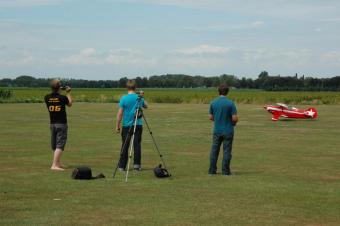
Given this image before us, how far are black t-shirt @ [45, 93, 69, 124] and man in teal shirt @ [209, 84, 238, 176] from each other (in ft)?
11.0

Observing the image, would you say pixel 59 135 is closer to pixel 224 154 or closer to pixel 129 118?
pixel 129 118

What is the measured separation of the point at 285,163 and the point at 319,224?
7.24 meters

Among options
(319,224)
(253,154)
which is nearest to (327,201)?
(319,224)

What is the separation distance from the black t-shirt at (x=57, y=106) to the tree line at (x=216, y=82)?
3806 inches

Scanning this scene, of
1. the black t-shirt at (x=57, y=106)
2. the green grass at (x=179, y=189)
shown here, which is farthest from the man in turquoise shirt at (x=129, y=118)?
the black t-shirt at (x=57, y=106)

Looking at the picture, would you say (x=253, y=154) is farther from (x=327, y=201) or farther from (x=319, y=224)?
(x=319, y=224)

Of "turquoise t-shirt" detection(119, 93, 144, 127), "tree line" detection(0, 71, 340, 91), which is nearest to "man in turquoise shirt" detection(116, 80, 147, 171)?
"turquoise t-shirt" detection(119, 93, 144, 127)

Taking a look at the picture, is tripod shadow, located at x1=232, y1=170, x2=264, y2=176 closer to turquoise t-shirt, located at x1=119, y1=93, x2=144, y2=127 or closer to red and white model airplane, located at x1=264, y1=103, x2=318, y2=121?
turquoise t-shirt, located at x1=119, y1=93, x2=144, y2=127

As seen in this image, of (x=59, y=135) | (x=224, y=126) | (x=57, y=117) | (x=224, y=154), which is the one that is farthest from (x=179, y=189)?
(x=57, y=117)

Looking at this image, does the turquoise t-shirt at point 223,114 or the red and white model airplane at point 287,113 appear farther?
the red and white model airplane at point 287,113

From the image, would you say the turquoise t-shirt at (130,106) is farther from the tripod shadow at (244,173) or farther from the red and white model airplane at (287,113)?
the red and white model airplane at (287,113)

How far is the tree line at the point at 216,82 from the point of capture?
130 m

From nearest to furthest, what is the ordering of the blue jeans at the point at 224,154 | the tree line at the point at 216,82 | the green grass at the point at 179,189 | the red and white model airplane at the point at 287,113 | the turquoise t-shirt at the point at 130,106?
the green grass at the point at 179,189
the blue jeans at the point at 224,154
the turquoise t-shirt at the point at 130,106
the red and white model airplane at the point at 287,113
the tree line at the point at 216,82

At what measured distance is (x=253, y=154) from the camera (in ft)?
58.2
